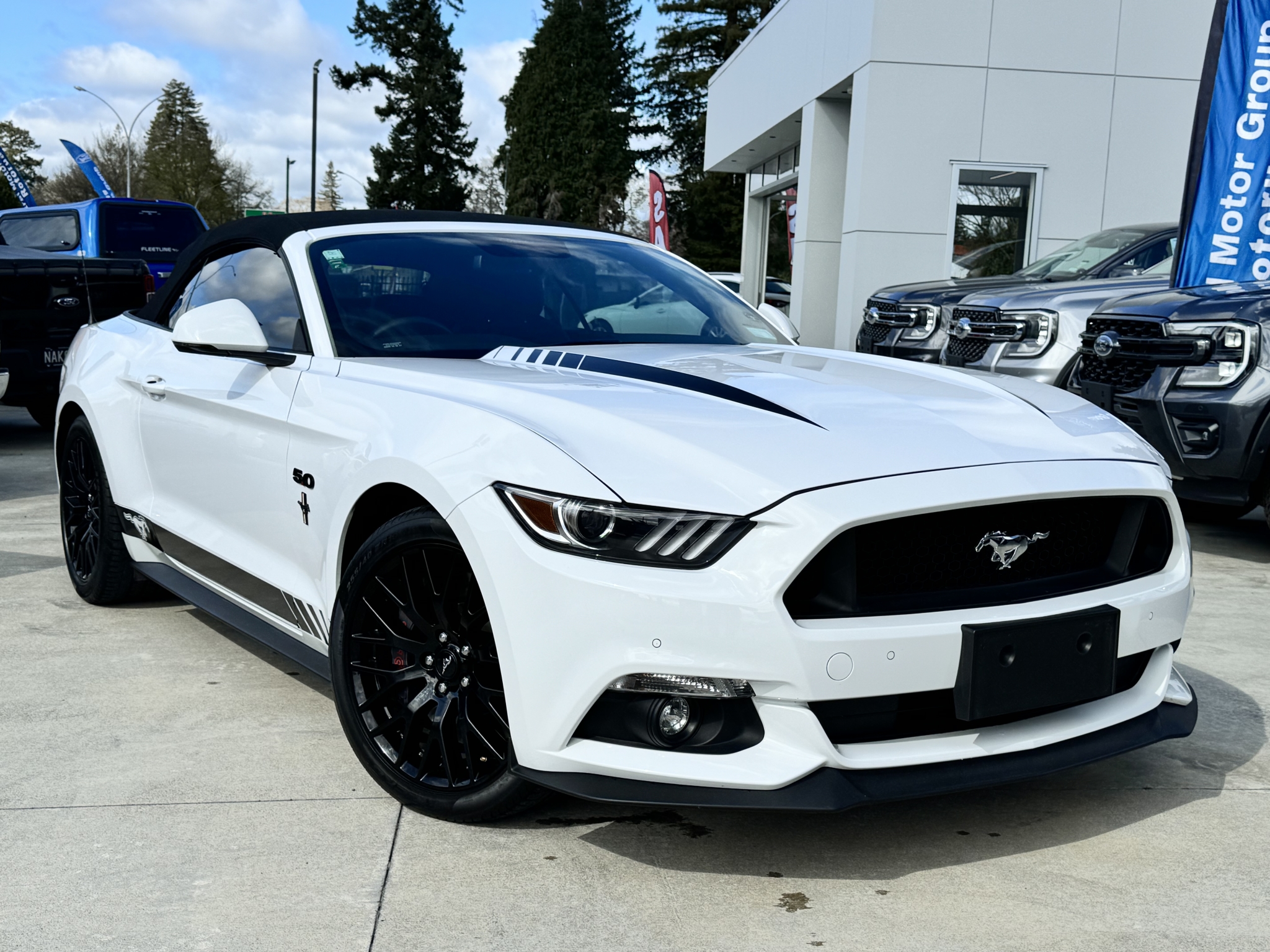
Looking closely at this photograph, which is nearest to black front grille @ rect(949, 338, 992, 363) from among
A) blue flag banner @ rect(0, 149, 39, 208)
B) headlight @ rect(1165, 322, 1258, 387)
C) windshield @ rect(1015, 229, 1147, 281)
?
windshield @ rect(1015, 229, 1147, 281)

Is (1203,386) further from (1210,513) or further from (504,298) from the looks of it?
(504,298)

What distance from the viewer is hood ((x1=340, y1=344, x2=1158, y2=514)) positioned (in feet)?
8.11

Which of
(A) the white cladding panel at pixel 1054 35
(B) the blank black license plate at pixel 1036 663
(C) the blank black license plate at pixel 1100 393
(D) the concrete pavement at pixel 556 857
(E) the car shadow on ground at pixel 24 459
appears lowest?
(E) the car shadow on ground at pixel 24 459

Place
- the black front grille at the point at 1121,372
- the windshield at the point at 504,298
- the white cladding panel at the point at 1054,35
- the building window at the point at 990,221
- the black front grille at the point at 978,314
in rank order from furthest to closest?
the building window at the point at 990,221
the white cladding panel at the point at 1054,35
the black front grille at the point at 978,314
the black front grille at the point at 1121,372
the windshield at the point at 504,298

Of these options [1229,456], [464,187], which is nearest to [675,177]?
[464,187]

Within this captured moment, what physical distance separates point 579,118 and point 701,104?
5889 millimetres

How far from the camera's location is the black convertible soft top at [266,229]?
393cm

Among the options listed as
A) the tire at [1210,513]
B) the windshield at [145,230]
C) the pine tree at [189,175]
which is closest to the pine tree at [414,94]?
the pine tree at [189,175]

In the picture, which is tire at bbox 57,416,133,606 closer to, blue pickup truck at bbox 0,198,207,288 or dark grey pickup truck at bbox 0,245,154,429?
dark grey pickup truck at bbox 0,245,154,429

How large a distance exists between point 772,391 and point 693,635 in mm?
751

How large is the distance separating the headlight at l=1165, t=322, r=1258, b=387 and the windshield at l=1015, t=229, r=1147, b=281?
13.0 ft

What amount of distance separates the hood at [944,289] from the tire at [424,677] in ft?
25.4

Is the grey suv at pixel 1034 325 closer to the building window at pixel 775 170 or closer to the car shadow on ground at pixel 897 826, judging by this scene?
the car shadow on ground at pixel 897 826

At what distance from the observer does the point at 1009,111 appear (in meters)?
16.2
